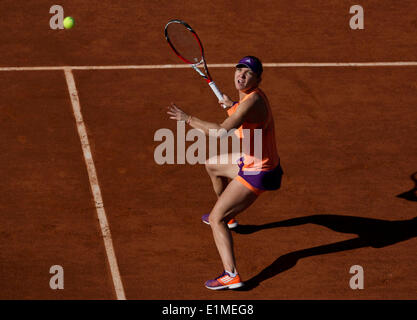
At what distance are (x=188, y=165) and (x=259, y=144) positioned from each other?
8.05 feet

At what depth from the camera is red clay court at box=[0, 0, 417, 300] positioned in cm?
948

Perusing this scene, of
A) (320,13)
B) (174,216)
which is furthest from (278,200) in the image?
(320,13)

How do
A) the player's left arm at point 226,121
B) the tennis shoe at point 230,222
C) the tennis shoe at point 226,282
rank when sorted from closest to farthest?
the player's left arm at point 226,121
the tennis shoe at point 226,282
the tennis shoe at point 230,222

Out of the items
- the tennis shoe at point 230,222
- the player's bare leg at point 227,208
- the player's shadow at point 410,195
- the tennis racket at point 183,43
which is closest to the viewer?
the player's bare leg at point 227,208

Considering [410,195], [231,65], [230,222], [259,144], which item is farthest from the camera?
[231,65]

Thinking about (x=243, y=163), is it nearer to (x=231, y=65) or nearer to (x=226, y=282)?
(x=226, y=282)

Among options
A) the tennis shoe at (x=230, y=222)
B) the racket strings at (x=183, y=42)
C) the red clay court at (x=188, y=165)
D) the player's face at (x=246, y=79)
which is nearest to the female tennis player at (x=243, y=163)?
the player's face at (x=246, y=79)

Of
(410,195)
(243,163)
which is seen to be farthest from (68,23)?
(410,195)

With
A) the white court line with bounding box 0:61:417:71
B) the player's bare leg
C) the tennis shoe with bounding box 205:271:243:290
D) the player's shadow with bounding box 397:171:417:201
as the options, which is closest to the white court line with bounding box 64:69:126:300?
the white court line with bounding box 0:61:417:71

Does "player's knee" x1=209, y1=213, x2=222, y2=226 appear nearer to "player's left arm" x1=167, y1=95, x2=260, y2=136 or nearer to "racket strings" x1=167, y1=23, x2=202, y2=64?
"player's left arm" x1=167, y1=95, x2=260, y2=136

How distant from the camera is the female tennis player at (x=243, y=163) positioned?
8.47m

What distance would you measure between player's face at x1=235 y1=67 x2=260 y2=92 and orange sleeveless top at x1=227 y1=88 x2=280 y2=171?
0.09 metres

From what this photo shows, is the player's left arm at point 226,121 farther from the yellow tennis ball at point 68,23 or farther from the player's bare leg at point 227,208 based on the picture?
the yellow tennis ball at point 68,23

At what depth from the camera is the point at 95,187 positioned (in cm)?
1061
